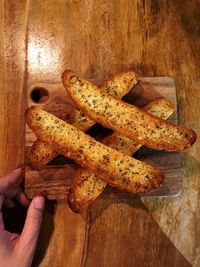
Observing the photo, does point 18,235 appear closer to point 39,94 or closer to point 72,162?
point 72,162

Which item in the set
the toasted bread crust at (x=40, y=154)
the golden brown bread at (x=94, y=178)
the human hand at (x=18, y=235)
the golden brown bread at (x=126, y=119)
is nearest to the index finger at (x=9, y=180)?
the human hand at (x=18, y=235)

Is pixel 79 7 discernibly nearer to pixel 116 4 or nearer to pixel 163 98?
pixel 116 4

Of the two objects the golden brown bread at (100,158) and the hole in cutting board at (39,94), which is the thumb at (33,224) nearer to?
the golden brown bread at (100,158)

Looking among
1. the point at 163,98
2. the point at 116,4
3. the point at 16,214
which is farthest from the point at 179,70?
the point at 16,214

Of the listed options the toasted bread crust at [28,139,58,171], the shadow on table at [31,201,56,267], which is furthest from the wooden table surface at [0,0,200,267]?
the toasted bread crust at [28,139,58,171]

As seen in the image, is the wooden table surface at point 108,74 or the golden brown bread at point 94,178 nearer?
the golden brown bread at point 94,178

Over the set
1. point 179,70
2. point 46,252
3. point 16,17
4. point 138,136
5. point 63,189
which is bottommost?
point 46,252
